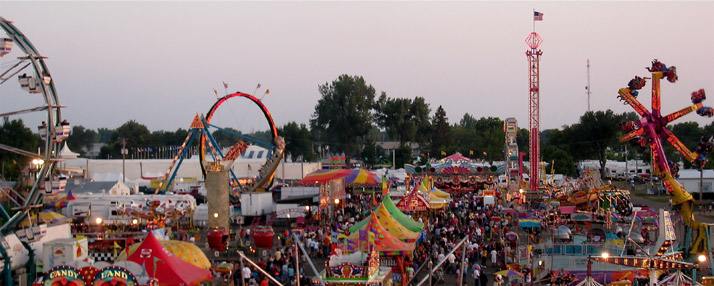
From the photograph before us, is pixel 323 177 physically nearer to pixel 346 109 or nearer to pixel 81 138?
pixel 346 109

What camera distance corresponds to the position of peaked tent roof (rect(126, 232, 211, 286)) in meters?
16.6

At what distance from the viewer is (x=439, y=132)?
8669 centimetres

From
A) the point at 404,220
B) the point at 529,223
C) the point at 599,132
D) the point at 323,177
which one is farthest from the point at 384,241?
the point at 599,132

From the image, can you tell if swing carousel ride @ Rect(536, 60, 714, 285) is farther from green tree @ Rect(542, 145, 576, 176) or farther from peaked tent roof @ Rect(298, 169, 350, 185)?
green tree @ Rect(542, 145, 576, 176)

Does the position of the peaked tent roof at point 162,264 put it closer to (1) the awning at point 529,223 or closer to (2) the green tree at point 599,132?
(1) the awning at point 529,223

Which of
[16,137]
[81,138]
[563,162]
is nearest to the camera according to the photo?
[16,137]

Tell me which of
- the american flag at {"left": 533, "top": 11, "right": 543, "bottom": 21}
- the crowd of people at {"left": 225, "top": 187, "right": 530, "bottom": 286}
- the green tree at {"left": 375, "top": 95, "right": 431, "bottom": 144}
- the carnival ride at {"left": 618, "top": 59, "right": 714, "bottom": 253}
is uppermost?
the american flag at {"left": 533, "top": 11, "right": 543, "bottom": 21}

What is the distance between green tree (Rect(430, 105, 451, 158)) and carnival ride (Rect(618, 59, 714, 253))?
65378 millimetres

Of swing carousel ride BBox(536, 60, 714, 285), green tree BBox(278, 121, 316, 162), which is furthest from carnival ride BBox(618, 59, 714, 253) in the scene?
green tree BBox(278, 121, 316, 162)

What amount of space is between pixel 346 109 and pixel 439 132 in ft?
45.6

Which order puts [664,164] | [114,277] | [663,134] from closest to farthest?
1. [114,277]
2. [664,164]
3. [663,134]

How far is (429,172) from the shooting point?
145 feet

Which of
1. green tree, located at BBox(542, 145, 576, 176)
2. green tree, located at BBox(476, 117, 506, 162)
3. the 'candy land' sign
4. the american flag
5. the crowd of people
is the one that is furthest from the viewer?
green tree, located at BBox(476, 117, 506, 162)

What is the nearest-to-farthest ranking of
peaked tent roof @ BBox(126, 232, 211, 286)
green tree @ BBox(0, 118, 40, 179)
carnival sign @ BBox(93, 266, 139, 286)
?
carnival sign @ BBox(93, 266, 139, 286) < peaked tent roof @ BBox(126, 232, 211, 286) < green tree @ BBox(0, 118, 40, 179)
